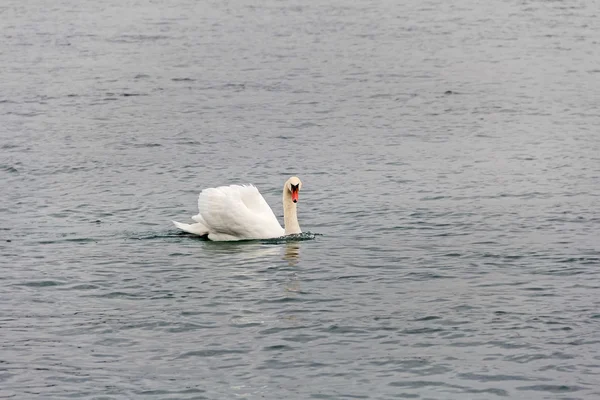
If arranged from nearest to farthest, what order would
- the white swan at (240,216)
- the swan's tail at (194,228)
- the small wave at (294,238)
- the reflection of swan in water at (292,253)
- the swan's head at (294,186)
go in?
the reflection of swan in water at (292,253)
the small wave at (294,238)
the white swan at (240,216)
the swan's head at (294,186)
the swan's tail at (194,228)

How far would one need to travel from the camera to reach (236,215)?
2058cm

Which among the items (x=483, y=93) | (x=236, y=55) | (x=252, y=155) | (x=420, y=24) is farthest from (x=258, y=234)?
(x=420, y=24)

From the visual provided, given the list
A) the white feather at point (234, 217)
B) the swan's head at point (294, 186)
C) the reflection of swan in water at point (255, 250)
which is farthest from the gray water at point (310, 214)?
the swan's head at point (294, 186)

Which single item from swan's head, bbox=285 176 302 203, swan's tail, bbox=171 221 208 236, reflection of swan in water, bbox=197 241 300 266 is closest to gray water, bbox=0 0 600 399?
reflection of swan in water, bbox=197 241 300 266

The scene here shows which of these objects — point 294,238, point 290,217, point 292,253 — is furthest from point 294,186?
point 292,253

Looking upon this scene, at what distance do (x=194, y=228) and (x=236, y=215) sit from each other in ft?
2.80

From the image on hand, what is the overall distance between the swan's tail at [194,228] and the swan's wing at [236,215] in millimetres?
121

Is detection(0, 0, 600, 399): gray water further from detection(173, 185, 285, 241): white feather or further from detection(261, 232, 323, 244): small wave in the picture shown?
detection(173, 185, 285, 241): white feather

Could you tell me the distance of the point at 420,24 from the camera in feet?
156

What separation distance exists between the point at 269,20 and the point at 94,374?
36.7 meters

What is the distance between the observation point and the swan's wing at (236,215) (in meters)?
20.6

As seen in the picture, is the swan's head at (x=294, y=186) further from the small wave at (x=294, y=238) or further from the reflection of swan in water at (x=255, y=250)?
the reflection of swan in water at (x=255, y=250)

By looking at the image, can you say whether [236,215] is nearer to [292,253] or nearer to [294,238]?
[294,238]

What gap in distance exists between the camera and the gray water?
14.2 meters
